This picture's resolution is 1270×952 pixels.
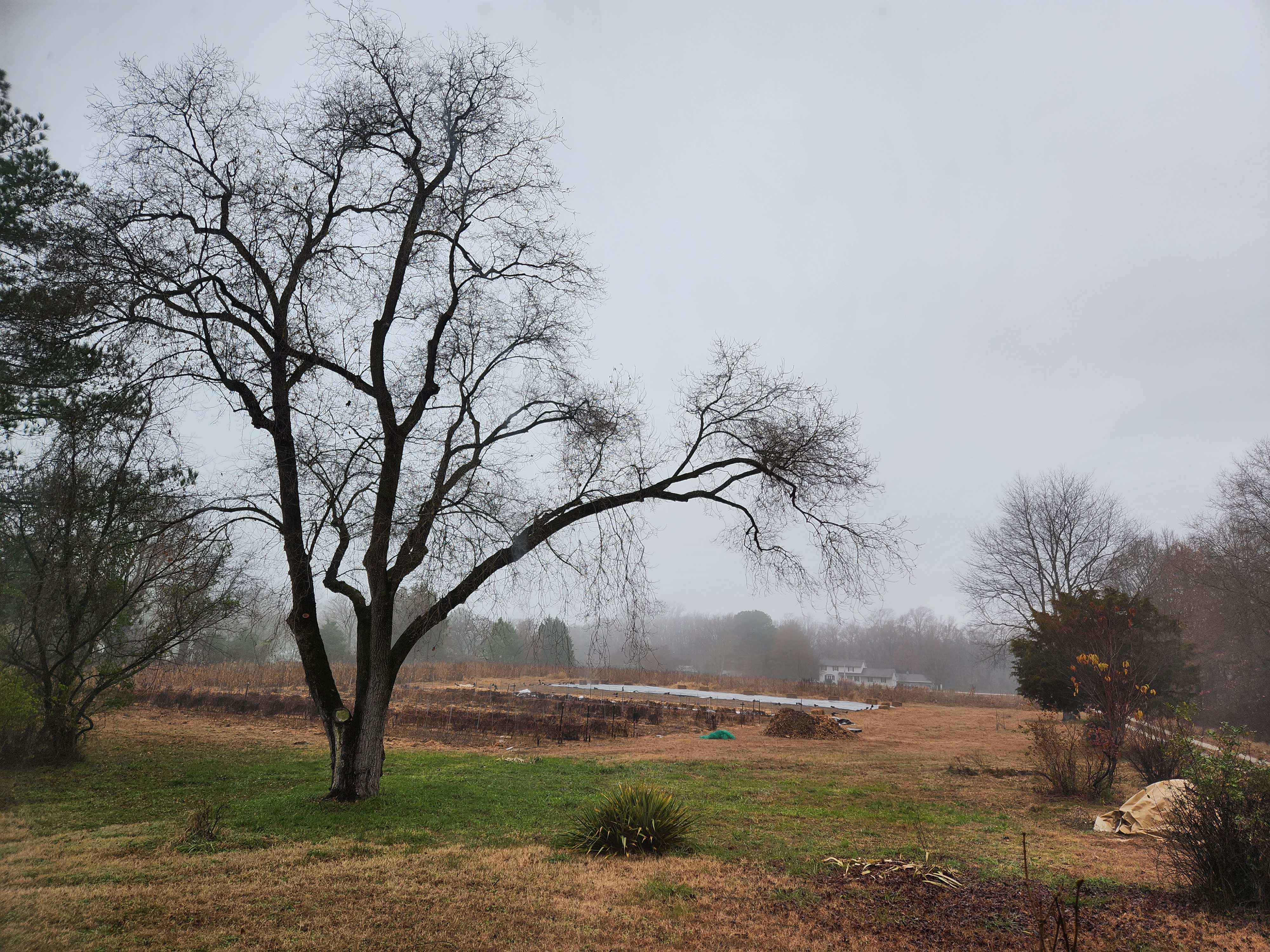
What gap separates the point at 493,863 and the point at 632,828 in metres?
1.49

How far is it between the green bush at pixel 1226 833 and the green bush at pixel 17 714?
1203 cm

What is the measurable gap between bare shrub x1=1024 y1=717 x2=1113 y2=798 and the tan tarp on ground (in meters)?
2.08

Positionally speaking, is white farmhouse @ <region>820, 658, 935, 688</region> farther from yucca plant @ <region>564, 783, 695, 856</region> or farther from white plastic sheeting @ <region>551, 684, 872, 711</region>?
yucca plant @ <region>564, 783, 695, 856</region>

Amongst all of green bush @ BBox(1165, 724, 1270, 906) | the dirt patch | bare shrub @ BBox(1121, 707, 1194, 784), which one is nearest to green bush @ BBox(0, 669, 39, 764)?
the dirt patch

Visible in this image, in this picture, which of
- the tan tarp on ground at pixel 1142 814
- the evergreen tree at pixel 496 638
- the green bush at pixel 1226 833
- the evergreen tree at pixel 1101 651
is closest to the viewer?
the green bush at pixel 1226 833

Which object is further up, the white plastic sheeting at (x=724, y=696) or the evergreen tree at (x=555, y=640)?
the evergreen tree at (x=555, y=640)

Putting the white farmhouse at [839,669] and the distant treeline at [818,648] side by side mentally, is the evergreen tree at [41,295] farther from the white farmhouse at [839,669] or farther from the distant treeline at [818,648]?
the white farmhouse at [839,669]

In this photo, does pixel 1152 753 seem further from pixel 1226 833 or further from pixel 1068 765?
pixel 1226 833

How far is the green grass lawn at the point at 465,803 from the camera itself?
7.57 metres

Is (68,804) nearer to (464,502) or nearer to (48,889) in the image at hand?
(48,889)

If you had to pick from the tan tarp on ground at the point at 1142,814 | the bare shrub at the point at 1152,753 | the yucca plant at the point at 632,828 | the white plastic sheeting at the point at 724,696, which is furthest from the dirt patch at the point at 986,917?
the white plastic sheeting at the point at 724,696

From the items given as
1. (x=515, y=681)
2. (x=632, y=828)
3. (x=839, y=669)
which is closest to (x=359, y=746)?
(x=632, y=828)

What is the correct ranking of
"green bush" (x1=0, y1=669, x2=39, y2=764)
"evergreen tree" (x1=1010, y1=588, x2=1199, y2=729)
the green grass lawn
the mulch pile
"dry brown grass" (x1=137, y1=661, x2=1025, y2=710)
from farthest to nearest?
"dry brown grass" (x1=137, y1=661, x2=1025, y2=710)
the mulch pile
"evergreen tree" (x1=1010, y1=588, x2=1199, y2=729)
"green bush" (x1=0, y1=669, x2=39, y2=764)
the green grass lawn

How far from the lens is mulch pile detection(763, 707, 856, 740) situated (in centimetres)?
2195
